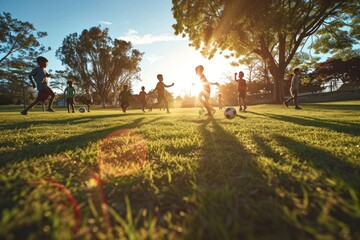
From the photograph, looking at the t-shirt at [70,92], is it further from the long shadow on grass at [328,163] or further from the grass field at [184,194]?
the long shadow on grass at [328,163]

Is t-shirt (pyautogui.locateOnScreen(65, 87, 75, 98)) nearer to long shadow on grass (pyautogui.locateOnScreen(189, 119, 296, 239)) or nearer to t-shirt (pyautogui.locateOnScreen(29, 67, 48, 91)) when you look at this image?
t-shirt (pyautogui.locateOnScreen(29, 67, 48, 91))

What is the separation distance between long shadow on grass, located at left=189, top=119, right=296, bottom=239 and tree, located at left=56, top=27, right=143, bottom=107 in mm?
44380

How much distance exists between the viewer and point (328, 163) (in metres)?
2.18

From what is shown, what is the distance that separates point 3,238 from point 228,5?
1563 cm

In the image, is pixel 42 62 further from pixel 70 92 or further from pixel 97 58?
pixel 97 58

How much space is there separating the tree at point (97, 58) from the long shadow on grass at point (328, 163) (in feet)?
145

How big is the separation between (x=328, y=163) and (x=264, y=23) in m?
13.2

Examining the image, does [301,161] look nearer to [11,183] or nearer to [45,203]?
[45,203]

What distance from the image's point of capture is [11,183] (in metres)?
1.80

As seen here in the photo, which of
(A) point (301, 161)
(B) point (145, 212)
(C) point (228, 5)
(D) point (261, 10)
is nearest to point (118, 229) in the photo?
(B) point (145, 212)

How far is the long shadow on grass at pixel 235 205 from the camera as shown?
1.14m

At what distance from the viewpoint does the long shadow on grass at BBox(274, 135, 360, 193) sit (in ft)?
5.63

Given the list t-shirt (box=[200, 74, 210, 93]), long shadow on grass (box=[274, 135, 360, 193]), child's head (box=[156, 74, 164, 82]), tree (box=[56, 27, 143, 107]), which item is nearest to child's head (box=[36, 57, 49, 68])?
child's head (box=[156, 74, 164, 82])

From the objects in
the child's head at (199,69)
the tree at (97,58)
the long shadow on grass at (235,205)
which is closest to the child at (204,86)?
the child's head at (199,69)
